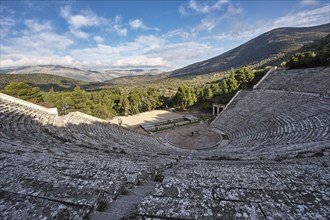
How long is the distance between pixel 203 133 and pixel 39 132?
56.7 ft

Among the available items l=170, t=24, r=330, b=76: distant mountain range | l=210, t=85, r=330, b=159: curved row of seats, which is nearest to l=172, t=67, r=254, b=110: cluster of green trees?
l=210, t=85, r=330, b=159: curved row of seats

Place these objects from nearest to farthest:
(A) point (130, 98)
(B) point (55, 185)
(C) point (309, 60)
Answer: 1. (B) point (55, 185)
2. (C) point (309, 60)
3. (A) point (130, 98)

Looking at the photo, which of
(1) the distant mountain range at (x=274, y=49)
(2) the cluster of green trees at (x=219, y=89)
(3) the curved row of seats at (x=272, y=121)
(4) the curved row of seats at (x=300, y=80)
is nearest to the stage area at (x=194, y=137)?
(3) the curved row of seats at (x=272, y=121)

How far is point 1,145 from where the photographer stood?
18.3ft

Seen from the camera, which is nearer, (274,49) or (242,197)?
(242,197)

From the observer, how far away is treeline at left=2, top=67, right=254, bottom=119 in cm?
3047

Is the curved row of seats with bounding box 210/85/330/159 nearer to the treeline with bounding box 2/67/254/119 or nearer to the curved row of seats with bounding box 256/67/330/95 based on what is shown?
the curved row of seats with bounding box 256/67/330/95

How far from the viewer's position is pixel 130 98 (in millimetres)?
Result: 37000

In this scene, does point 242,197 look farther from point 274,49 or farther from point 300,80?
point 274,49

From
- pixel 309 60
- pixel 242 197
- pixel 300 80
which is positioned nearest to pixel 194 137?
pixel 300 80

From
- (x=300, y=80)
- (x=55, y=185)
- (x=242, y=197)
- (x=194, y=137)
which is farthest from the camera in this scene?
(x=300, y=80)

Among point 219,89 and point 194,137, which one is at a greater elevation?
point 219,89

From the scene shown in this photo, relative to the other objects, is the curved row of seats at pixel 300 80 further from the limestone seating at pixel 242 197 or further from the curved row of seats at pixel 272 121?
the limestone seating at pixel 242 197

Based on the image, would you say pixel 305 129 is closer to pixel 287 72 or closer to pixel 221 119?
pixel 221 119
